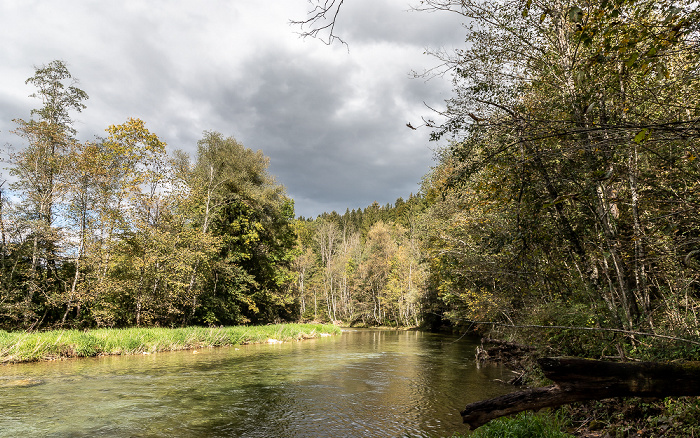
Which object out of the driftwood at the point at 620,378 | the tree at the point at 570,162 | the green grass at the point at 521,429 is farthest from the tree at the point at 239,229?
the driftwood at the point at 620,378

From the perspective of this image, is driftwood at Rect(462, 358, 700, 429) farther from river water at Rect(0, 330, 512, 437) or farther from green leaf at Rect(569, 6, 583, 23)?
river water at Rect(0, 330, 512, 437)

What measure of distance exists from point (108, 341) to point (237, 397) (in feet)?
32.6

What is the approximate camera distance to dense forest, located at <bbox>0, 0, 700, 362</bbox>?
452 centimetres

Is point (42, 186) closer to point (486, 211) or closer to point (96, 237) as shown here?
point (96, 237)

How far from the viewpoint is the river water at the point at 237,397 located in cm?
712

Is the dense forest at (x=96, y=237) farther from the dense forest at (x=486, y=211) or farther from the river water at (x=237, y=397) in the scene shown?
the river water at (x=237, y=397)

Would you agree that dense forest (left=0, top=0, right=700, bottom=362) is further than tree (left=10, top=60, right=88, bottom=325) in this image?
No

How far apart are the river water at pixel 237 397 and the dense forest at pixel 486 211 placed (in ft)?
8.92

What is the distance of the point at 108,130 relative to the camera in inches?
801

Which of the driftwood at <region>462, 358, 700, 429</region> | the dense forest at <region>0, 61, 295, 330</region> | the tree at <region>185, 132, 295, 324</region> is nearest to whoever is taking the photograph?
the driftwood at <region>462, 358, 700, 429</region>

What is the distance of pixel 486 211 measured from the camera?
7035 mm

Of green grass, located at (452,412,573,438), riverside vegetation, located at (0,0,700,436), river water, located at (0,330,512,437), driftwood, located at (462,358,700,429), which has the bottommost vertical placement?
river water, located at (0,330,512,437)

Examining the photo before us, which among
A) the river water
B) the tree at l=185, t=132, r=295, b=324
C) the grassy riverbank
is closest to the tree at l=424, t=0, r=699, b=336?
the river water

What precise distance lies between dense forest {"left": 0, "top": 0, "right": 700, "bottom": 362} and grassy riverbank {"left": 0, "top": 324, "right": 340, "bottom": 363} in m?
2.91
